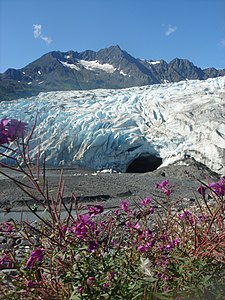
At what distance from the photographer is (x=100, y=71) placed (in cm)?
11925

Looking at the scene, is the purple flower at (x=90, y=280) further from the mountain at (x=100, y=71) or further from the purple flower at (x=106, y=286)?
the mountain at (x=100, y=71)

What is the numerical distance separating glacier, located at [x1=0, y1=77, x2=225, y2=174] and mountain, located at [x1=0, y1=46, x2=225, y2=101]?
241ft

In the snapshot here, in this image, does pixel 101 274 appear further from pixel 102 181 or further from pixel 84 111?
pixel 84 111

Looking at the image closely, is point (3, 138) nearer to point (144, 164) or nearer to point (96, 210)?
point (96, 210)

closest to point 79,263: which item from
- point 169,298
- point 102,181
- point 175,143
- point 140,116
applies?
point 169,298

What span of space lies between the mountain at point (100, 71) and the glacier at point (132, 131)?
73.6m

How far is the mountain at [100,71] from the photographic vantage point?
9775 centimetres

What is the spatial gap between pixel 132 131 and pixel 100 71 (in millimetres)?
110493

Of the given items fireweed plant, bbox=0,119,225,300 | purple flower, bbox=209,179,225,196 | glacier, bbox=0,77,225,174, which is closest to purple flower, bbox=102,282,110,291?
fireweed plant, bbox=0,119,225,300

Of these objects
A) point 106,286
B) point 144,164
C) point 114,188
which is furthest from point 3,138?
point 144,164

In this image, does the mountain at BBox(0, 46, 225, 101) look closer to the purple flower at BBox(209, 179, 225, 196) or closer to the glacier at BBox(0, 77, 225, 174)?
the glacier at BBox(0, 77, 225, 174)

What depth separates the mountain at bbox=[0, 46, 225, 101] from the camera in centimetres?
9775

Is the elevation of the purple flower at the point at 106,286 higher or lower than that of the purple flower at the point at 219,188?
lower

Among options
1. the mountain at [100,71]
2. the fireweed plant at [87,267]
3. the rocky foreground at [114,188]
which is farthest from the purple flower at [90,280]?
the mountain at [100,71]
